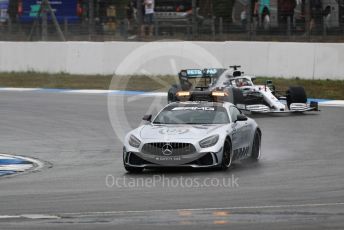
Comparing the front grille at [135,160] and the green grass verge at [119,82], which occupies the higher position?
the front grille at [135,160]

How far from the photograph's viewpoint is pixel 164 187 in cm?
1367

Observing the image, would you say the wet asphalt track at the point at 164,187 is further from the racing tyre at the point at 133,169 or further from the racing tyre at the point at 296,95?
the racing tyre at the point at 296,95

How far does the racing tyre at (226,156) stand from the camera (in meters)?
15.4

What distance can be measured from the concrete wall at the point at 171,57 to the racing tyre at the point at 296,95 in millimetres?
5554

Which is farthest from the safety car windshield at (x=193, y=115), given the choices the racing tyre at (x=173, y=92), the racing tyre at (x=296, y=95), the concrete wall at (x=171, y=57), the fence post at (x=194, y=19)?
the fence post at (x=194, y=19)

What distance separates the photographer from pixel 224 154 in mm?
15484

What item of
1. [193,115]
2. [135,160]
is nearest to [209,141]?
[135,160]

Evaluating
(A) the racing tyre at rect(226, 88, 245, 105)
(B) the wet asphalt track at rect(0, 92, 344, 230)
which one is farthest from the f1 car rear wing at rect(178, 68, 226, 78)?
(B) the wet asphalt track at rect(0, 92, 344, 230)

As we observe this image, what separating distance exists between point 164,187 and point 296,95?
41.7 feet

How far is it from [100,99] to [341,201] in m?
19.8

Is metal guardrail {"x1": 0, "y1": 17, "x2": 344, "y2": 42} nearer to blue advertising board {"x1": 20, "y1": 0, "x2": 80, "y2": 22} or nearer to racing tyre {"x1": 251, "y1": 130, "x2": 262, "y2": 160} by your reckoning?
blue advertising board {"x1": 20, "y1": 0, "x2": 80, "y2": 22}

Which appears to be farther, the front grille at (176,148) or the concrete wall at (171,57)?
the concrete wall at (171,57)

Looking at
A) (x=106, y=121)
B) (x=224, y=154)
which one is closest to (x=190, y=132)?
(x=224, y=154)

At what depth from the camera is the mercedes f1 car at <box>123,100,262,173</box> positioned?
15219 mm
